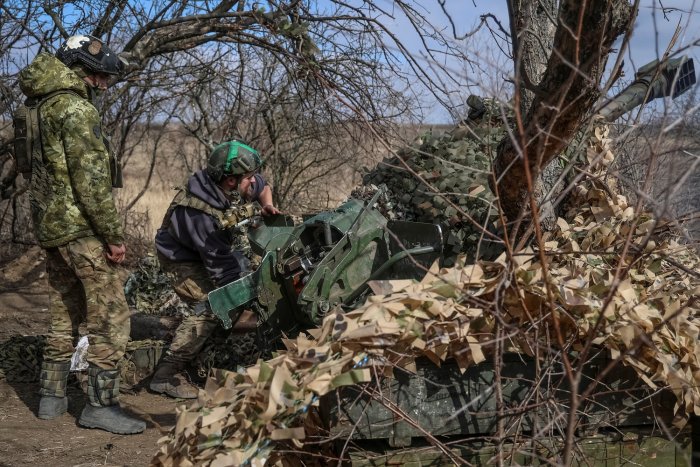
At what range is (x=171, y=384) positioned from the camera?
638cm

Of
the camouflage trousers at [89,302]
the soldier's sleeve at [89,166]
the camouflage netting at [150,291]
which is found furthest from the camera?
the camouflage netting at [150,291]

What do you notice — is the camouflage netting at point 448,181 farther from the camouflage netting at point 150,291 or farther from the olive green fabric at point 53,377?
the camouflage netting at point 150,291

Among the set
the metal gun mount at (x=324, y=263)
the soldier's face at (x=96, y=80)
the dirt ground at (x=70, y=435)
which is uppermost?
the soldier's face at (x=96, y=80)

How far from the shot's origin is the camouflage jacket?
5.33m

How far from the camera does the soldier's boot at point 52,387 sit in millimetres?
5684

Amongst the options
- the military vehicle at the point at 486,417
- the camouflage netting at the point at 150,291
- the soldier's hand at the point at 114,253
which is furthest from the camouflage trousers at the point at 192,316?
the military vehicle at the point at 486,417

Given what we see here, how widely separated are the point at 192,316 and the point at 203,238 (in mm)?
773

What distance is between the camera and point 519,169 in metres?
4.38

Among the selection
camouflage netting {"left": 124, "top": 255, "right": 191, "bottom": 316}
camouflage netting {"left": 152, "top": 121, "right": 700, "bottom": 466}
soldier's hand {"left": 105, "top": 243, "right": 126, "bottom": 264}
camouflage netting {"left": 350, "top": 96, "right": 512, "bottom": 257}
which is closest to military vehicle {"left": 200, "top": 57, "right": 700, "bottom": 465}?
camouflage netting {"left": 152, "top": 121, "right": 700, "bottom": 466}

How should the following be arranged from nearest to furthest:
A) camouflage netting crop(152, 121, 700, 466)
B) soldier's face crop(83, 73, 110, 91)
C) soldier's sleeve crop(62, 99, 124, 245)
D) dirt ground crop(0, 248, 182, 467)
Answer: camouflage netting crop(152, 121, 700, 466) < dirt ground crop(0, 248, 182, 467) < soldier's sleeve crop(62, 99, 124, 245) < soldier's face crop(83, 73, 110, 91)

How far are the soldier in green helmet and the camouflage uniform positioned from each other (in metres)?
0.58

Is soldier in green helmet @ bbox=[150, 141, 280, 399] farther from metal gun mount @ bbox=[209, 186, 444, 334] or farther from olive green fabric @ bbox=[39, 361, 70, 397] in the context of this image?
olive green fabric @ bbox=[39, 361, 70, 397]

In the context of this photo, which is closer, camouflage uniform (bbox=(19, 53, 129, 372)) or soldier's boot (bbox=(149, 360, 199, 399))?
camouflage uniform (bbox=(19, 53, 129, 372))

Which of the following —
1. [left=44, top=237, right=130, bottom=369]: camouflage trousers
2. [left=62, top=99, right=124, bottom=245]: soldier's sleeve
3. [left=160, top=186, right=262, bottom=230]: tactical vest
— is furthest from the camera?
[left=160, top=186, right=262, bottom=230]: tactical vest
